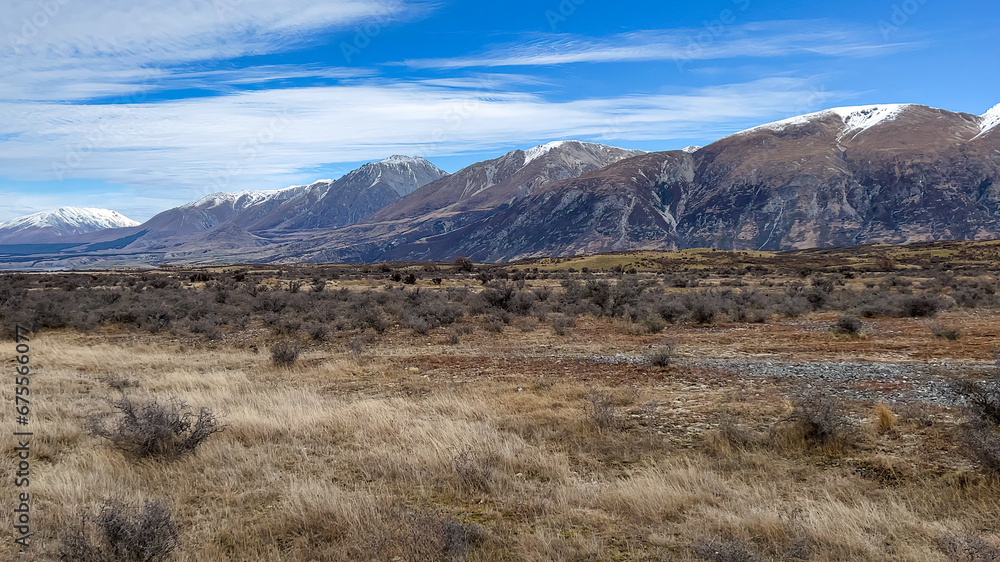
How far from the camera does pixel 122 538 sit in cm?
448

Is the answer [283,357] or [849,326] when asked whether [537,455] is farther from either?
[849,326]

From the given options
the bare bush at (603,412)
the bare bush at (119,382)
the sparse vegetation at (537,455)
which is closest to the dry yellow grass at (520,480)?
the sparse vegetation at (537,455)

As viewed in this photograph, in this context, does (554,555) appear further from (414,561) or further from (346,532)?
(346,532)

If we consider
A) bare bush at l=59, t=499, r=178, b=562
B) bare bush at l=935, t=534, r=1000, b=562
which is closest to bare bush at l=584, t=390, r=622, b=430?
bare bush at l=935, t=534, r=1000, b=562

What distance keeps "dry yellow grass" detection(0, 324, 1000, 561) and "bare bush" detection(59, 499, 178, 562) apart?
241mm

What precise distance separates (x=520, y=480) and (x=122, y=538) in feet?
13.1

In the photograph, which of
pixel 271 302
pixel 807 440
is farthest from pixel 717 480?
pixel 271 302

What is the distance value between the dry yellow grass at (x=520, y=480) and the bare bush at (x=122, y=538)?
0.24 meters

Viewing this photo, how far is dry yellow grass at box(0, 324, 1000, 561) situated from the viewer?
478 centimetres

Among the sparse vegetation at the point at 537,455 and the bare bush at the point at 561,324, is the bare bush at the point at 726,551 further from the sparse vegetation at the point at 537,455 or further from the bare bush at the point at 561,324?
the bare bush at the point at 561,324

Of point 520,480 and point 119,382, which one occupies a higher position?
point 119,382

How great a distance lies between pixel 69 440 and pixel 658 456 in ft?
28.9

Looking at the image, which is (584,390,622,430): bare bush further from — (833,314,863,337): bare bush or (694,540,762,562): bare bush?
(833,314,863,337): bare bush

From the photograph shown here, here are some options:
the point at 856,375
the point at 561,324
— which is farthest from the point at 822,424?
the point at 561,324
